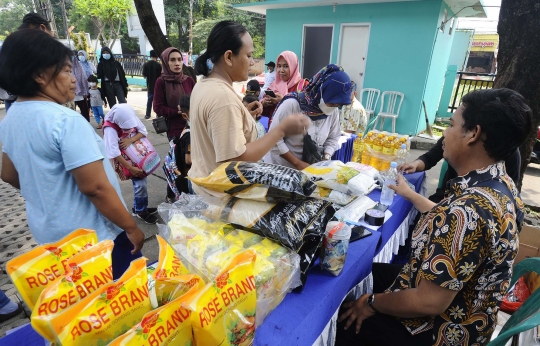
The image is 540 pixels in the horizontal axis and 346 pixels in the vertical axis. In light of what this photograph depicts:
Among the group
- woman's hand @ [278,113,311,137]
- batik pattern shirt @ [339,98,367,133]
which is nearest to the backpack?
woman's hand @ [278,113,311,137]

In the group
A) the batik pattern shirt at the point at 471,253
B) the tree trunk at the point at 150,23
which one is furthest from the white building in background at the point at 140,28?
the batik pattern shirt at the point at 471,253

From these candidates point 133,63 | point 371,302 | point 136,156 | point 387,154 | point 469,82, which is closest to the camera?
point 371,302

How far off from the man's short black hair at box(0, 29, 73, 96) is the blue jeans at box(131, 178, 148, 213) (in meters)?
1.99

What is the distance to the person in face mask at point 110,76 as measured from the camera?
263 inches

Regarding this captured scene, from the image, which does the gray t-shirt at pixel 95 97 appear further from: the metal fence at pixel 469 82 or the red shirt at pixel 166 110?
the metal fence at pixel 469 82

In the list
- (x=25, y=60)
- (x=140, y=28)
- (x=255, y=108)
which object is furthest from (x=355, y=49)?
(x=140, y=28)

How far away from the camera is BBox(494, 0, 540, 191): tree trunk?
93.9 inches

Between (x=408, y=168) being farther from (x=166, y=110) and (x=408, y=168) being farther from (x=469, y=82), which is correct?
(x=469, y=82)

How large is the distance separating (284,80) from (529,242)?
3.25 meters

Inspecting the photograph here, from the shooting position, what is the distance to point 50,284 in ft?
2.22

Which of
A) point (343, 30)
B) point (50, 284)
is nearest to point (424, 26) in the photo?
point (343, 30)

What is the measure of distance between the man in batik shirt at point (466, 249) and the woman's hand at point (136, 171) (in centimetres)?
238

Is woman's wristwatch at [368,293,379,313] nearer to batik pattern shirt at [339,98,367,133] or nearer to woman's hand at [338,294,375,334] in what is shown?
woman's hand at [338,294,375,334]

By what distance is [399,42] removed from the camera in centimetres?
696
